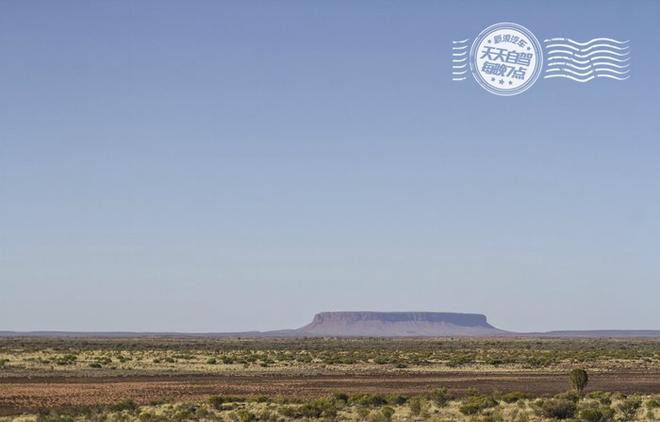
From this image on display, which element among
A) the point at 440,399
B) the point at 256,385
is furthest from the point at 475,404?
the point at 256,385

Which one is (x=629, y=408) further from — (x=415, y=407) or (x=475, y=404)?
(x=415, y=407)

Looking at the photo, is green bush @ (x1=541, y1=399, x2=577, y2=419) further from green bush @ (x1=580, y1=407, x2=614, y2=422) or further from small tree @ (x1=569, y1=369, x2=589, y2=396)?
small tree @ (x1=569, y1=369, x2=589, y2=396)

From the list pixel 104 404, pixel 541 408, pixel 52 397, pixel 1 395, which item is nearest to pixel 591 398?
pixel 541 408

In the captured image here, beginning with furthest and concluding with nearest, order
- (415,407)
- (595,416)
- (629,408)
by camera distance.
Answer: (415,407) → (629,408) → (595,416)

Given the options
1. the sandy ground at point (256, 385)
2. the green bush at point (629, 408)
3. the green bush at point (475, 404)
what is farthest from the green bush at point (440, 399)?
the green bush at point (629, 408)

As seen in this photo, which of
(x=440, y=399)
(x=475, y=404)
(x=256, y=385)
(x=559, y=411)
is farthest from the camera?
(x=256, y=385)

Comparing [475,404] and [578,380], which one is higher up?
[578,380]

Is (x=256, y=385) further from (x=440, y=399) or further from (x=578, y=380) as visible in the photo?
(x=578, y=380)

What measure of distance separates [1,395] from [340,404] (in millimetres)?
18860

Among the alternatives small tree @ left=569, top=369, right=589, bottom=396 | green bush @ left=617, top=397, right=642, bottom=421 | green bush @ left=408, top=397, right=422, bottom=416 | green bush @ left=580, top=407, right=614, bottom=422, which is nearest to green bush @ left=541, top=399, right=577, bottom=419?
green bush @ left=580, top=407, right=614, bottom=422

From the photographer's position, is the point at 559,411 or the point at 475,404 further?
the point at 475,404

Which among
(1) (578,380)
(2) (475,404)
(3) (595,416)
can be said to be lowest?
(3) (595,416)

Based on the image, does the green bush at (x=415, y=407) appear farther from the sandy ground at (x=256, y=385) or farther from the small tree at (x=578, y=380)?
the small tree at (x=578, y=380)

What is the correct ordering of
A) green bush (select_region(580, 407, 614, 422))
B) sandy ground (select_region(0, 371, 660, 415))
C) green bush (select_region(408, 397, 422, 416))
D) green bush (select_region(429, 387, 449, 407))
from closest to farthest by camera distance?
green bush (select_region(580, 407, 614, 422)), green bush (select_region(408, 397, 422, 416)), green bush (select_region(429, 387, 449, 407)), sandy ground (select_region(0, 371, 660, 415))
